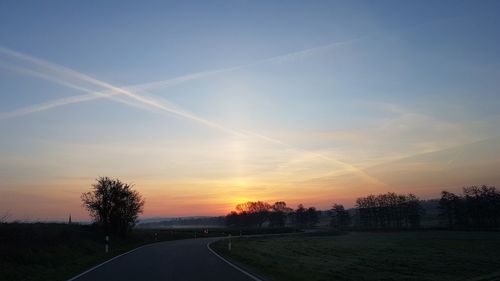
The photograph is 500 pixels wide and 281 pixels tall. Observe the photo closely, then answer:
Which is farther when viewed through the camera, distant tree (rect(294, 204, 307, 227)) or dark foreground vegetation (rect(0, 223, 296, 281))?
distant tree (rect(294, 204, 307, 227))

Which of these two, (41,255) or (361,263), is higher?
(41,255)

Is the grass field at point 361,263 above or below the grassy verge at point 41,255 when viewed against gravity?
below

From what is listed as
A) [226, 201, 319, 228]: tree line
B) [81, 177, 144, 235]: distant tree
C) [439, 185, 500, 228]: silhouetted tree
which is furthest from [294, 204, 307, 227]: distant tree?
[81, 177, 144, 235]: distant tree

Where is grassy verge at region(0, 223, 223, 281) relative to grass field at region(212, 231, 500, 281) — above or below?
above

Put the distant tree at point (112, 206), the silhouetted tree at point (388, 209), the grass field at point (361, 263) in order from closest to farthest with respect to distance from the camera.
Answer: the grass field at point (361, 263) < the distant tree at point (112, 206) < the silhouetted tree at point (388, 209)

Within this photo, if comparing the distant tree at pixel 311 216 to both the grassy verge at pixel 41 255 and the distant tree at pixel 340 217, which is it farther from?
the grassy verge at pixel 41 255

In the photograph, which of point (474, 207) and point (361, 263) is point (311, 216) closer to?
point (474, 207)

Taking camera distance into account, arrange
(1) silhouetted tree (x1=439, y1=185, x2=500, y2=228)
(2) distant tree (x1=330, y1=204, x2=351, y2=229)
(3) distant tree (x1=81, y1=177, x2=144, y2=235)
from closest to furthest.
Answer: (3) distant tree (x1=81, y1=177, x2=144, y2=235), (1) silhouetted tree (x1=439, y1=185, x2=500, y2=228), (2) distant tree (x1=330, y1=204, x2=351, y2=229)

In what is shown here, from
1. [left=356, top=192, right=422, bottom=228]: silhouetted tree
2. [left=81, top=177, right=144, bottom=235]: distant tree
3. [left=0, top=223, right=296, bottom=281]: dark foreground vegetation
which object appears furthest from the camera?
[left=356, top=192, right=422, bottom=228]: silhouetted tree

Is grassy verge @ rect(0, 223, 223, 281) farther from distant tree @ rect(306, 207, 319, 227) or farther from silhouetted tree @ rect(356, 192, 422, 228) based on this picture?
distant tree @ rect(306, 207, 319, 227)

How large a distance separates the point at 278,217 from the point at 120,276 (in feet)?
600

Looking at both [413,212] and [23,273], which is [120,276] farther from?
[413,212]

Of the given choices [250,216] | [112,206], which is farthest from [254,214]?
[112,206]

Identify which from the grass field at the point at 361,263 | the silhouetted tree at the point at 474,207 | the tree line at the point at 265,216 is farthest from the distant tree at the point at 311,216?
the grass field at the point at 361,263
